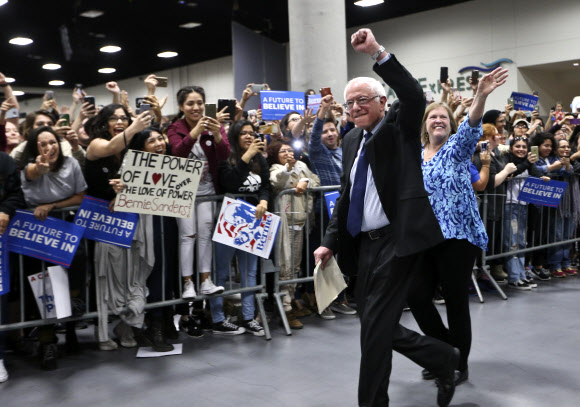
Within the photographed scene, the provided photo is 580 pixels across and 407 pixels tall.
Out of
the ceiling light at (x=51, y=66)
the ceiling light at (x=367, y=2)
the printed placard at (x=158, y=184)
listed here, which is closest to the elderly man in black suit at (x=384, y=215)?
the printed placard at (x=158, y=184)

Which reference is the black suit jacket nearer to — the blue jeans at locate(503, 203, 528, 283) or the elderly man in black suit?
the elderly man in black suit

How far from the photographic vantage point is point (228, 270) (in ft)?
18.8

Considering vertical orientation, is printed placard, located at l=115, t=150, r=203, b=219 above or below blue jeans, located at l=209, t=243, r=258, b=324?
above

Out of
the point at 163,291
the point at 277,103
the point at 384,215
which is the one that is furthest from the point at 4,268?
the point at 277,103

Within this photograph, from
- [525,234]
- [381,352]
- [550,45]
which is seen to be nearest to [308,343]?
[381,352]

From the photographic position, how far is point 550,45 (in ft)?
41.9

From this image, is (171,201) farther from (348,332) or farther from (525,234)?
(525,234)

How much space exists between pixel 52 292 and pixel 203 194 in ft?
5.14

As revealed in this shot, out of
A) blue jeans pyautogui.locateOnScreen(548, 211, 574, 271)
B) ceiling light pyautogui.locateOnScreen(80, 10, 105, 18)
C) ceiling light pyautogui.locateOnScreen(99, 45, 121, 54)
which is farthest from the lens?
ceiling light pyautogui.locateOnScreen(99, 45, 121, 54)

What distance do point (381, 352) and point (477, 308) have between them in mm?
3497

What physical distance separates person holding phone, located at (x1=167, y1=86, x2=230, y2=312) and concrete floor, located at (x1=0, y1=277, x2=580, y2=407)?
63cm

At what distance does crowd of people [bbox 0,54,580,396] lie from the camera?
4219 mm

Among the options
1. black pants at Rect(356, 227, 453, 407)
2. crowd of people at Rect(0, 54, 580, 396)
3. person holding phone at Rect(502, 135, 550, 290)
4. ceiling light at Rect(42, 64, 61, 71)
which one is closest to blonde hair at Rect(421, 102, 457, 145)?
crowd of people at Rect(0, 54, 580, 396)

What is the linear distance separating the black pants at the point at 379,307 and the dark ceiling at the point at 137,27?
35.0 feet
